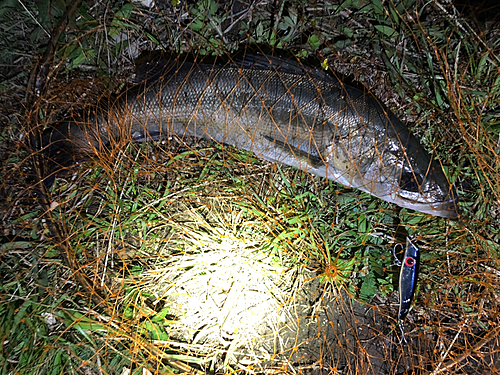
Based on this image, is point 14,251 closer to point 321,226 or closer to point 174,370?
point 174,370

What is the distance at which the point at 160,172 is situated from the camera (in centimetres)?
313

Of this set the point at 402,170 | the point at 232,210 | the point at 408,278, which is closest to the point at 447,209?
the point at 402,170

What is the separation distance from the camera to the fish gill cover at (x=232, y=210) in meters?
2.85

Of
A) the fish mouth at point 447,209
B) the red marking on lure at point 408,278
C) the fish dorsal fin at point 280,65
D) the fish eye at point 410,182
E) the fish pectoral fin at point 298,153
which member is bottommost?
the red marking on lure at point 408,278

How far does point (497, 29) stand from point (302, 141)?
7.84ft

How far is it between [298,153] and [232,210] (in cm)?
87

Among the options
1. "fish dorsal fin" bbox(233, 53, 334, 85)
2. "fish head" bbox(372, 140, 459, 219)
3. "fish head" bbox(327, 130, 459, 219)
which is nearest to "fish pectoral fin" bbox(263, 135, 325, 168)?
"fish head" bbox(327, 130, 459, 219)

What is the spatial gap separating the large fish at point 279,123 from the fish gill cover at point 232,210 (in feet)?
0.11

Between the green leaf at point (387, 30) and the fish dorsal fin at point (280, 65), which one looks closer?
the fish dorsal fin at point (280, 65)

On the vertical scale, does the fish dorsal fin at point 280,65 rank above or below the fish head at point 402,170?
above

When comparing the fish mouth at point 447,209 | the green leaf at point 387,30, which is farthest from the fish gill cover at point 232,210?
the fish mouth at point 447,209

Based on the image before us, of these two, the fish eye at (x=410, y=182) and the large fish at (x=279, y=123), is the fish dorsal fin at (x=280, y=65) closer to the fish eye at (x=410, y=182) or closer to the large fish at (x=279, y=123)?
the large fish at (x=279, y=123)

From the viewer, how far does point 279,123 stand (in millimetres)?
2848

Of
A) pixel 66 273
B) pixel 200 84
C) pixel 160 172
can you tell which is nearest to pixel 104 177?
pixel 160 172
